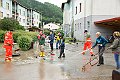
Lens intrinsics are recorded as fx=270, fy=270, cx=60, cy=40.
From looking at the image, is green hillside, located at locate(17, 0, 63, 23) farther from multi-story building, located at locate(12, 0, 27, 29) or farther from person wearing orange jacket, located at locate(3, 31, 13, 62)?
person wearing orange jacket, located at locate(3, 31, 13, 62)

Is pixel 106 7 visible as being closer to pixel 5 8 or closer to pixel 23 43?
pixel 23 43

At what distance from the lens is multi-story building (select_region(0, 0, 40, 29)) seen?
175 feet

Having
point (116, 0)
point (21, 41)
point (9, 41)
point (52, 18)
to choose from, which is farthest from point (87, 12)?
point (52, 18)

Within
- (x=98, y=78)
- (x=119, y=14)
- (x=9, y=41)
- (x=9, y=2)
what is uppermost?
(x=9, y=2)

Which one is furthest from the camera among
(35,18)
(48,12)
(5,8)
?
(48,12)

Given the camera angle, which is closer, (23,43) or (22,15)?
(23,43)

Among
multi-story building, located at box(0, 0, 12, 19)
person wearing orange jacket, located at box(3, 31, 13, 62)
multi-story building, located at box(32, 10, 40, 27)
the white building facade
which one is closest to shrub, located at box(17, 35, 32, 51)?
person wearing orange jacket, located at box(3, 31, 13, 62)

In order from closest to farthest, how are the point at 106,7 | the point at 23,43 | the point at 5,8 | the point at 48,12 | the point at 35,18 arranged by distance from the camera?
the point at 23,43 → the point at 106,7 → the point at 5,8 → the point at 35,18 → the point at 48,12

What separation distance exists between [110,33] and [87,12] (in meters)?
4.06

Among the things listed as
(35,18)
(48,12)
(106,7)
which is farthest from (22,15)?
(106,7)

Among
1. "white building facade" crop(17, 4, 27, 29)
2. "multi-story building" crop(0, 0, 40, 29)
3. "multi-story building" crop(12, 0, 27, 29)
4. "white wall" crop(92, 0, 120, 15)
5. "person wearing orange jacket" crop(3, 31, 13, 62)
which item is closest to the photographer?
"person wearing orange jacket" crop(3, 31, 13, 62)

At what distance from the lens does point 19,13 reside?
72250 millimetres

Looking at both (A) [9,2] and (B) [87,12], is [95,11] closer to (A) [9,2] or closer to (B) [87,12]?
(B) [87,12]

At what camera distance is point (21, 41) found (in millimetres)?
20844
